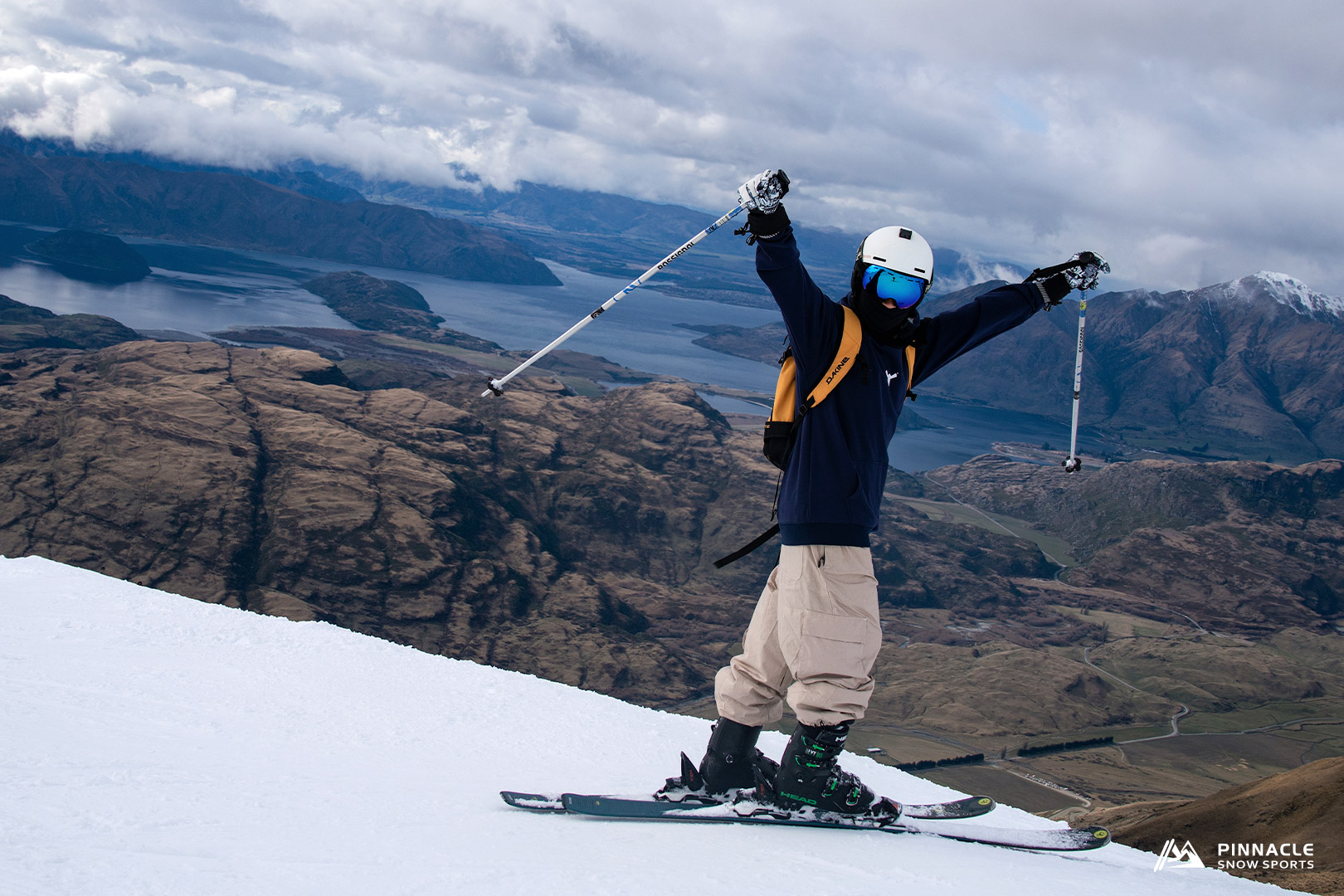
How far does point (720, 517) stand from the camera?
18438 cm

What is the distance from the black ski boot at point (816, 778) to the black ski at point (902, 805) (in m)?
0.36

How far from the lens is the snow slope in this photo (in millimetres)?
3164

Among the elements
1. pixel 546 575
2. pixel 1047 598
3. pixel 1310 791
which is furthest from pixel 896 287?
pixel 1047 598

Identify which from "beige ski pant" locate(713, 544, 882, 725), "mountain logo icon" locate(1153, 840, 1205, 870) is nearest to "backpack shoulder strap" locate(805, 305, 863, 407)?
"beige ski pant" locate(713, 544, 882, 725)

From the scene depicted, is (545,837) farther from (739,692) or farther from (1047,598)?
(1047,598)

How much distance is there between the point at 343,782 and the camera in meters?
4.34

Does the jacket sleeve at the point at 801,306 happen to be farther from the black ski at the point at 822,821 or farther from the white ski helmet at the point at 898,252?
the black ski at the point at 822,821

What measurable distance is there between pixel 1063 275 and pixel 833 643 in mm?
3104

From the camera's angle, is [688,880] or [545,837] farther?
[545,837]

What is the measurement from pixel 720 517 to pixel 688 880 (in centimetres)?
18177

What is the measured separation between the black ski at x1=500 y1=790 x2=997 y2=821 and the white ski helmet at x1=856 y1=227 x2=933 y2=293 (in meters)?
3.20

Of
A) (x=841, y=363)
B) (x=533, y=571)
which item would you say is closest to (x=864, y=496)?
(x=841, y=363)

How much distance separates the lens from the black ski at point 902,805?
4.40 metres

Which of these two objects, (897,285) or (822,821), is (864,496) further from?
(822,821)
